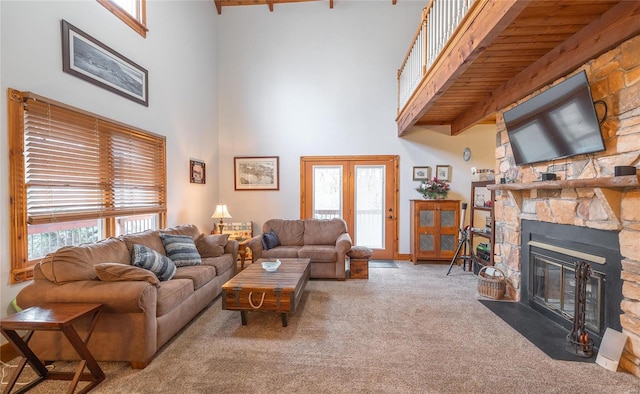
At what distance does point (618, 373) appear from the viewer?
196 centimetres

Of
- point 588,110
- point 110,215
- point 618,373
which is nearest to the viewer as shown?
point 618,373

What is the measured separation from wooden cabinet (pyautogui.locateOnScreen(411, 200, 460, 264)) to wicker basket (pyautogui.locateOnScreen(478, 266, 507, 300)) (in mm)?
1446

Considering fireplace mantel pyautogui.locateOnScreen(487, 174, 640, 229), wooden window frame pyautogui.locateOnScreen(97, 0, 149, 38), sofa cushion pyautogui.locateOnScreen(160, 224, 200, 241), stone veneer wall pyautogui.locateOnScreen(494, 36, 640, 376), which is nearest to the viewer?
fireplace mantel pyautogui.locateOnScreen(487, 174, 640, 229)

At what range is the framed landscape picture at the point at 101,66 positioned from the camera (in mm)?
2609

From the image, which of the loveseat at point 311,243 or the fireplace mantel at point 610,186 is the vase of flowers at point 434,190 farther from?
the fireplace mantel at point 610,186

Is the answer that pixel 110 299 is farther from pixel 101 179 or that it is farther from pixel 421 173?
pixel 421 173

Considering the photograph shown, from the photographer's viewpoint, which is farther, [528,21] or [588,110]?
[588,110]

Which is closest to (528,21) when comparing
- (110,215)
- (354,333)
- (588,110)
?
(588,110)

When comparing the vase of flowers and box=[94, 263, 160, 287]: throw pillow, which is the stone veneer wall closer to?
the vase of flowers

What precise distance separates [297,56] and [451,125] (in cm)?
326

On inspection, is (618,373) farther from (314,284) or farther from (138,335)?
(138,335)

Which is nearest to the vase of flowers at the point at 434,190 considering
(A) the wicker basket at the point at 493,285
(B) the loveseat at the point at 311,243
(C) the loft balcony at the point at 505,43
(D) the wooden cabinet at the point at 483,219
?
(D) the wooden cabinet at the point at 483,219

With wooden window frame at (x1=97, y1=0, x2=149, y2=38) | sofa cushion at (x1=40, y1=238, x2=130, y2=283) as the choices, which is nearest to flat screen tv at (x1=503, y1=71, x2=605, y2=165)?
sofa cushion at (x1=40, y1=238, x2=130, y2=283)

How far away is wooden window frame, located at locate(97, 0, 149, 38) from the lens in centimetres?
305
